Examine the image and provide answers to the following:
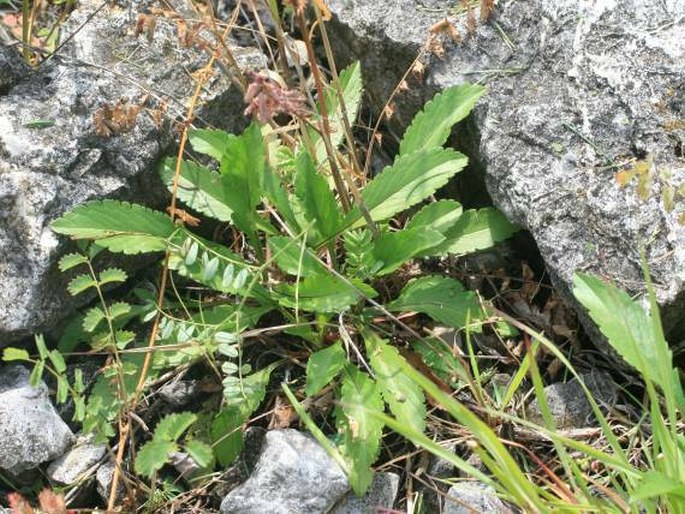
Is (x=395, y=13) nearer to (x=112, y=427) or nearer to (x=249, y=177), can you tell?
(x=249, y=177)

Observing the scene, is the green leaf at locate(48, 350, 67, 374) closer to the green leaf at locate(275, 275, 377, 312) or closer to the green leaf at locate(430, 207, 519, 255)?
the green leaf at locate(275, 275, 377, 312)

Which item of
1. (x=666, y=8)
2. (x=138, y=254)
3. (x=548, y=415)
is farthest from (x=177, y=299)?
(x=666, y=8)

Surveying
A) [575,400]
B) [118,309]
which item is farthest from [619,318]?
[118,309]

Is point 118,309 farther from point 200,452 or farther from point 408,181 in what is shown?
point 408,181

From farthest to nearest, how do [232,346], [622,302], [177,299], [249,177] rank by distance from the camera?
[177,299]
[249,177]
[232,346]
[622,302]

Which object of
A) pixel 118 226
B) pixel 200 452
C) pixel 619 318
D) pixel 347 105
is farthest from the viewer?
pixel 347 105

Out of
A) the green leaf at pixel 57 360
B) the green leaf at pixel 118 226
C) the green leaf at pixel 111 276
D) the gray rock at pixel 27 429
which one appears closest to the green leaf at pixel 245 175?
the green leaf at pixel 118 226
